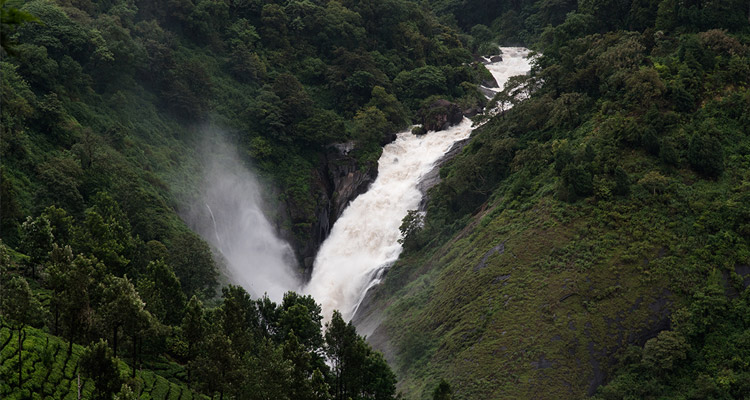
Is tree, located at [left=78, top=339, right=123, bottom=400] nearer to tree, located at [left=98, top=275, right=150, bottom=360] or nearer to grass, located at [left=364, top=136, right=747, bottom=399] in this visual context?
tree, located at [left=98, top=275, right=150, bottom=360]

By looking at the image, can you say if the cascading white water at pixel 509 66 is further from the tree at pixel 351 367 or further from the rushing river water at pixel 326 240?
the tree at pixel 351 367

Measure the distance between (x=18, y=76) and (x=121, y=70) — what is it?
40.0 ft

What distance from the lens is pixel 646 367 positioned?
35969mm

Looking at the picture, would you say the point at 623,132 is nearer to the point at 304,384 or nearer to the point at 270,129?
the point at 304,384

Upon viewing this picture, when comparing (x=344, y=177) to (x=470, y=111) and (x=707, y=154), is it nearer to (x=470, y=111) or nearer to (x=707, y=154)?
(x=470, y=111)

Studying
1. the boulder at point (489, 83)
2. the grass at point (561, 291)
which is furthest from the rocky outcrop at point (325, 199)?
the boulder at point (489, 83)

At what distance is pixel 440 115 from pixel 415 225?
2377cm

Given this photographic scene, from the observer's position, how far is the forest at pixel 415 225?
33500 mm

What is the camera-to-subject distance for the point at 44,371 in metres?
29.4

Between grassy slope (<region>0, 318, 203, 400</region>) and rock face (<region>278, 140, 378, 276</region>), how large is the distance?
32.1m

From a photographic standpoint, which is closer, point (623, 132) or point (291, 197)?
point (623, 132)

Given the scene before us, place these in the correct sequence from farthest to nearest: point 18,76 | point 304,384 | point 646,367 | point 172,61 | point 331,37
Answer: point 331,37
point 172,61
point 18,76
point 646,367
point 304,384

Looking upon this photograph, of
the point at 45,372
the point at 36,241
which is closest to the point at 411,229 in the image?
the point at 36,241

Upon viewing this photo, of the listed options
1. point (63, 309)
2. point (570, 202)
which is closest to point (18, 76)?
point (63, 309)
